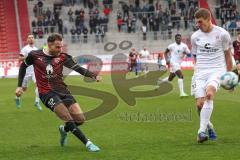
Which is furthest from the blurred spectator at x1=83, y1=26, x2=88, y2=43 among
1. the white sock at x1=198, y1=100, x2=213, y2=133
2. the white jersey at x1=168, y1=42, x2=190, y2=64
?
the white sock at x1=198, y1=100, x2=213, y2=133

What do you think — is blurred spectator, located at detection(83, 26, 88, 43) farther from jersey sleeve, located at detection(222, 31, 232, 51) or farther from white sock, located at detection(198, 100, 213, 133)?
white sock, located at detection(198, 100, 213, 133)

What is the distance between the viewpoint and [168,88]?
83.5 feet

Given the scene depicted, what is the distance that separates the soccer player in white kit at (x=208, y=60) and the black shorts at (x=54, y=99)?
2.39 metres

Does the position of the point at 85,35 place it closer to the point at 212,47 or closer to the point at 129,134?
the point at 129,134

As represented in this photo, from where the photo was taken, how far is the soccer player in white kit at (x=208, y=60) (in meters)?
10.3

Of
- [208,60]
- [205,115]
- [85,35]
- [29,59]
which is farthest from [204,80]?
[85,35]

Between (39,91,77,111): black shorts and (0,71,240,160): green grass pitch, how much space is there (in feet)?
2.67

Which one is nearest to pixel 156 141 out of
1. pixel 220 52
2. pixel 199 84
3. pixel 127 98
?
pixel 199 84

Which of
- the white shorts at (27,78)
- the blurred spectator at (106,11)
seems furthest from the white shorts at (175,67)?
the blurred spectator at (106,11)

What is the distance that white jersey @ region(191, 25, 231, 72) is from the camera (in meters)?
10.4

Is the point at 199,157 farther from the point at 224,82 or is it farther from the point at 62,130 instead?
the point at 62,130

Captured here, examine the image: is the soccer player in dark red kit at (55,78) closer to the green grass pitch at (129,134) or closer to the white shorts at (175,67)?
the green grass pitch at (129,134)

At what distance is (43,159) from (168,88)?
16.6m

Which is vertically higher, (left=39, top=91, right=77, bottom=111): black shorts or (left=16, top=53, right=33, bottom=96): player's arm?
(left=16, top=53, right=33, bottom=96): player's arm
